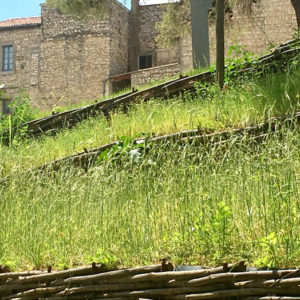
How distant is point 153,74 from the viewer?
20938mm

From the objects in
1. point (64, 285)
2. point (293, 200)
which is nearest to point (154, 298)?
point (64, 285)

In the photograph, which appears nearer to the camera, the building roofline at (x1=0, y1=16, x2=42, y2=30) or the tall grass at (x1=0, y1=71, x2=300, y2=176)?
the tall grass at (x1=0, y1=71, x2=300, y2=176)

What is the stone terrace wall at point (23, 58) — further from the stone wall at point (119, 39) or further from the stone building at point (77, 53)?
the stone wall at point (119, 39)

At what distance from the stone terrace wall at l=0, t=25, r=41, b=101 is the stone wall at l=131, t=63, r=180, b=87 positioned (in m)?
6.77

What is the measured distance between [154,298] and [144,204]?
1085mm

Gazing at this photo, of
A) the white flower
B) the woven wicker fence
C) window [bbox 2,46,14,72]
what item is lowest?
the woven wicker fence

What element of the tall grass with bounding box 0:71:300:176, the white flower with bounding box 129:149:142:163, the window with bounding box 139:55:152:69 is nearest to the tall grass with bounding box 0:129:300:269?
the white flower with bounding box 129:149:142:163

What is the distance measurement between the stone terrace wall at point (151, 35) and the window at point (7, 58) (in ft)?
22.6

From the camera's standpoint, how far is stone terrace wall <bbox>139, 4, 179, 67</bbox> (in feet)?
86.5

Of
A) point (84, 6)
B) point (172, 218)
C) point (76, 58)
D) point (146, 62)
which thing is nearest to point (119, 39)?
point (146, 62)

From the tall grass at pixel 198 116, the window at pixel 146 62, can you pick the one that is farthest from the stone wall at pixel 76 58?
the tall grass at pixel 198 116

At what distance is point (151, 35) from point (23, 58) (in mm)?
6676

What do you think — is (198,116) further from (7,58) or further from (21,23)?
(7,58)

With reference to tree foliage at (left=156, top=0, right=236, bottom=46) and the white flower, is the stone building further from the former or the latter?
the white flower
